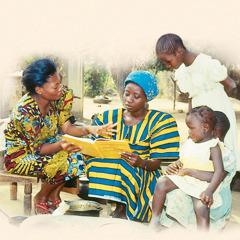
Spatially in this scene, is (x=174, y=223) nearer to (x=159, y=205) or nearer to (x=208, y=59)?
(x=159, y=205)

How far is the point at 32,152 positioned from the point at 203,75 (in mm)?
1841

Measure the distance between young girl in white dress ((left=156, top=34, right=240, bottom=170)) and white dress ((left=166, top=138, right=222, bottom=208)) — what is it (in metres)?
0.98

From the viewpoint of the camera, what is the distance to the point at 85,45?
1125 centimetres

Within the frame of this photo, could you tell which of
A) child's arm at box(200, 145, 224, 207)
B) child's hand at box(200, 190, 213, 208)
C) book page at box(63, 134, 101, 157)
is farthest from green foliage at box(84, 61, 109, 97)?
child's hand at box(200, 190, 213, 208)

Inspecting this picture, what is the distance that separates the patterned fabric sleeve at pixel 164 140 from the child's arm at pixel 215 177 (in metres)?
0.55

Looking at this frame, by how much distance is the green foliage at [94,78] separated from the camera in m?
23.8

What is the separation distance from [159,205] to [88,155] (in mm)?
949

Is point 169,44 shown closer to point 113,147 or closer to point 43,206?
point 113,147

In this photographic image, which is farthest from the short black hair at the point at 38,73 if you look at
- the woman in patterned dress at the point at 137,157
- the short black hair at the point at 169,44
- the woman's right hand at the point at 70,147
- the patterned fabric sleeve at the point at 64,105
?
the short black hair at the point at 169,44

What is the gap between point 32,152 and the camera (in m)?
4.16

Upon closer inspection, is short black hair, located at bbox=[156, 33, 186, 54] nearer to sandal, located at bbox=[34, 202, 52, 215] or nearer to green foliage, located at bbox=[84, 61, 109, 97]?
sandal, located at bbox=[34, 202, 52, 215]

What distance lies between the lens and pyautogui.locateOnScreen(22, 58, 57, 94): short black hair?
407 cm

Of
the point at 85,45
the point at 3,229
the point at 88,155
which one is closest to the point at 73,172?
the point at 88,155

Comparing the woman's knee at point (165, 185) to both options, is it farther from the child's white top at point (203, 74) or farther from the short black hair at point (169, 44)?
the short black hair at point (169, 44)
